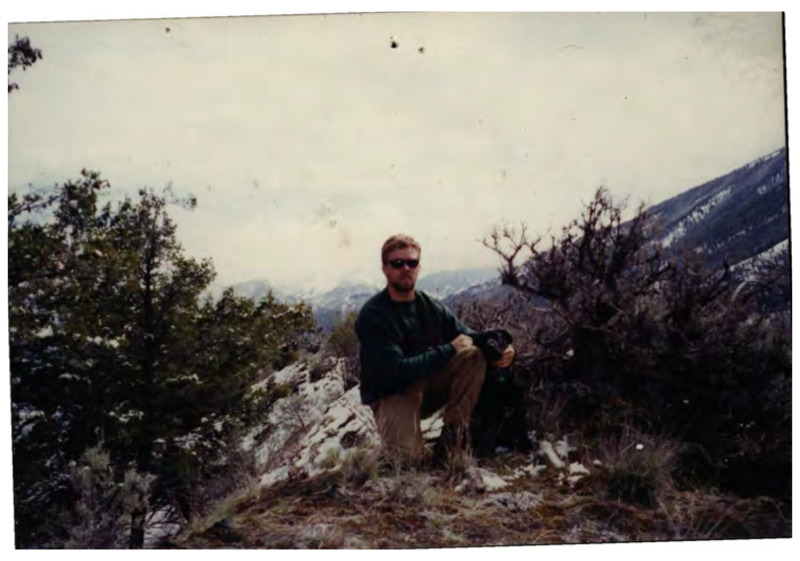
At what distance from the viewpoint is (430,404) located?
17.9 feet

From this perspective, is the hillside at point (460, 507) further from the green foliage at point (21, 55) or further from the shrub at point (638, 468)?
the green foliage at point (21, 55)

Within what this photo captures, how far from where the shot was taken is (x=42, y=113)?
5496 mm

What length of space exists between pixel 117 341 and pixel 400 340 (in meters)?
1.80

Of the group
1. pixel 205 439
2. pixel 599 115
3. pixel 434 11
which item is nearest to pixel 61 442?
pixel 205 439

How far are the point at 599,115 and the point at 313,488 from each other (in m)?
2.98

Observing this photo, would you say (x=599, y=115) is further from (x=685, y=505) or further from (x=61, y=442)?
(x=61, y=442)

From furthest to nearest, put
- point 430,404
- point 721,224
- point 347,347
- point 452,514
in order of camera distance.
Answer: point 721,224
point 347,347
point 430,404
point 452,514

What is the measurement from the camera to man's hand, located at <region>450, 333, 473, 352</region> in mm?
5477

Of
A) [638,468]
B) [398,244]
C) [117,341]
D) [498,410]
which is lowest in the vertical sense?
[638,468]

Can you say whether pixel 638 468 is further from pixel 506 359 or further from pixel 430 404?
pixel 430 404

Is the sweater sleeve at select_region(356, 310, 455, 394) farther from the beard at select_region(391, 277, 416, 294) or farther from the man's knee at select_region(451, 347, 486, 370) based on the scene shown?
the beard at select_region(391, 277, 416, 294)

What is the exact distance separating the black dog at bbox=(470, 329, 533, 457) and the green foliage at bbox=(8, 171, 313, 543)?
3.93ft

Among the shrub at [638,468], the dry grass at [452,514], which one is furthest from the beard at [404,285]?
the shrub at [638,468]

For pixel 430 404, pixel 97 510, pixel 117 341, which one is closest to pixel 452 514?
pixel 430 404
